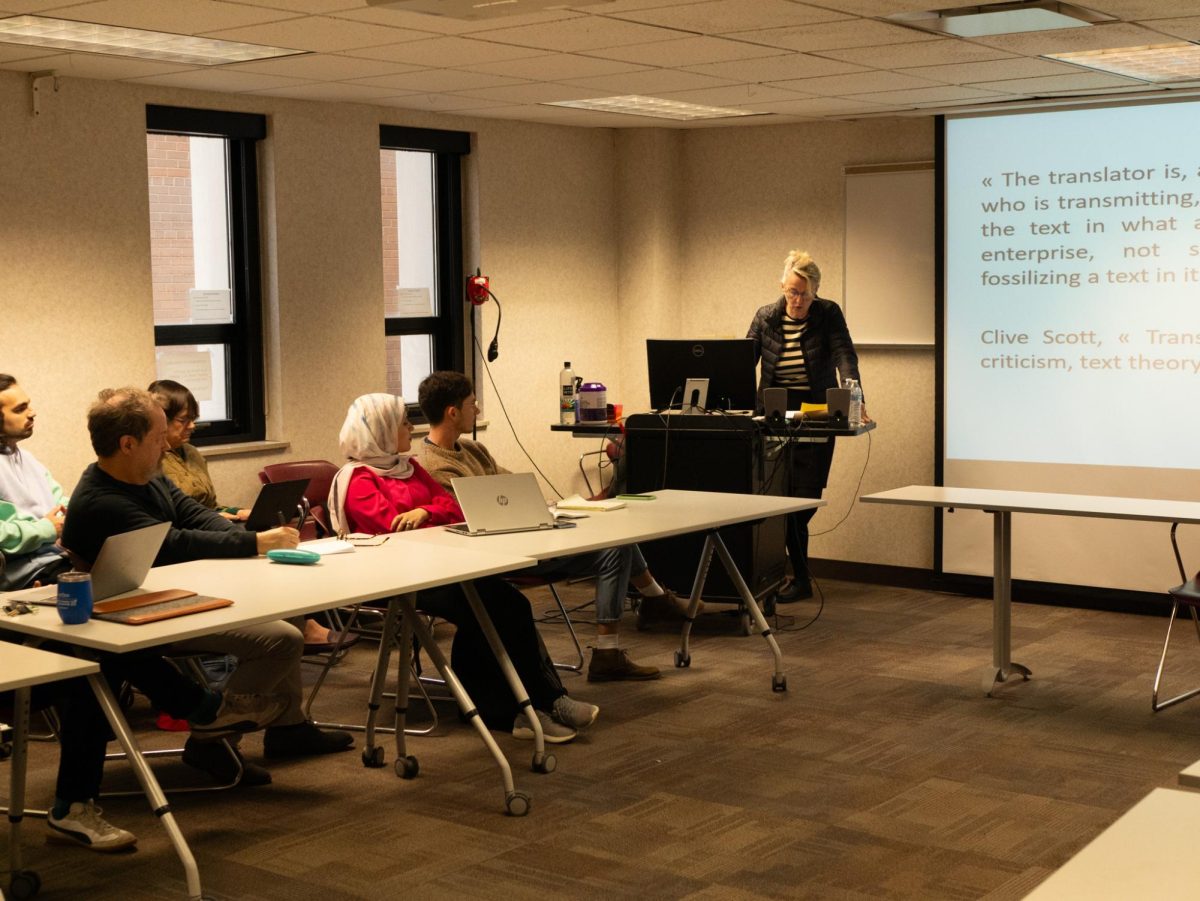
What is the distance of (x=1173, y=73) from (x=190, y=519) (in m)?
4.60

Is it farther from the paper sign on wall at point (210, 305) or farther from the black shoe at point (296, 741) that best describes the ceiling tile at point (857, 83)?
the black shoe at point (296, 741)

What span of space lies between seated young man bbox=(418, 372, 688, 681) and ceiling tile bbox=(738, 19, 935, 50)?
Result: 1.64 meters

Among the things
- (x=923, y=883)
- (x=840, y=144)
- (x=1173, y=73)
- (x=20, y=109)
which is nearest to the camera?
(x=923, y=883)

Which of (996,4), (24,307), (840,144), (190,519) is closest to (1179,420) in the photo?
(840,144)

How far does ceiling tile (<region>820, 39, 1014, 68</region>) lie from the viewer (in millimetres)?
5406

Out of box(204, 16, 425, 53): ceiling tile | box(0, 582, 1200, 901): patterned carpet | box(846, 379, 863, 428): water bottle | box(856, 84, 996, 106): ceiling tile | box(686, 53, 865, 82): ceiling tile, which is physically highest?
box(856, 84, 996, 106): ceiling tile

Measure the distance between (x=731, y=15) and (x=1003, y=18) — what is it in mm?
934

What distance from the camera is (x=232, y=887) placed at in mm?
3686

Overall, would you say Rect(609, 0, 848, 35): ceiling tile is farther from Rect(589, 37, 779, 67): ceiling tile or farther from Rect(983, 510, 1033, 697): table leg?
Rect(983, 510, 1033, 697): table leg

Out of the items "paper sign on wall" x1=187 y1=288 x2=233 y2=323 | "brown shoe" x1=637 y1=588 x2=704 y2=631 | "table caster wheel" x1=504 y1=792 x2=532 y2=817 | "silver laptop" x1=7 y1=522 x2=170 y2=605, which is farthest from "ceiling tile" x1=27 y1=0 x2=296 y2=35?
"brown shoe" x1=637 y1=588 x2=704 y2=631

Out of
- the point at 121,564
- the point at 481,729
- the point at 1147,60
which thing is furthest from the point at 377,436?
the point at 1147,60

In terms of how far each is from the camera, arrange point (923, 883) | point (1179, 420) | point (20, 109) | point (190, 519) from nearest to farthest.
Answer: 1. point (923, 883)
2. point (190, 519)
3. point (20, 109)
4. point (1179, 420)

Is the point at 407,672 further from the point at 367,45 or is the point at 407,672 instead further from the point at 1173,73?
the point at 1173,73

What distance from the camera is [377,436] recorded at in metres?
5.29
